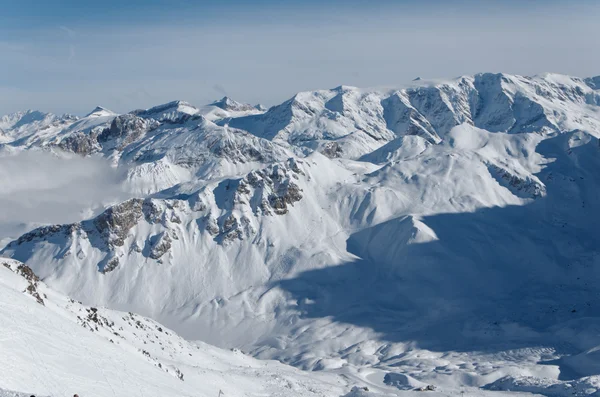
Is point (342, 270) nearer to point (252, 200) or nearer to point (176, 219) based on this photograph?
point (252, 200)

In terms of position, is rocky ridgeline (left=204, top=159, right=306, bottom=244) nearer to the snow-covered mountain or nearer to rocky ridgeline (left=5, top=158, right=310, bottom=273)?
rocky ridgeline (left=5, top=158, right=310, bottom=273)

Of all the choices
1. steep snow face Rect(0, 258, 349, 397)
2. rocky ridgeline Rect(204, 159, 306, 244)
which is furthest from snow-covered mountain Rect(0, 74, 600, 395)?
steep snow face Rect(0, 258, 349, 397)

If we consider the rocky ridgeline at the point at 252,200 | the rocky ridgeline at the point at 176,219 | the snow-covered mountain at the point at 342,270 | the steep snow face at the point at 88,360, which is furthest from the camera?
the rocky ridgeline at the point at 252,200

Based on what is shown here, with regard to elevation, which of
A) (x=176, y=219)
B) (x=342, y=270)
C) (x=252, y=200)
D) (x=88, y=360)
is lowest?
(x=342, y=270)

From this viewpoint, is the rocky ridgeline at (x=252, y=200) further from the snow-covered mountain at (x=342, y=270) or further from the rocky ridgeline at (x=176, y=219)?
the snow-covered mountain at (x=342, y=270)

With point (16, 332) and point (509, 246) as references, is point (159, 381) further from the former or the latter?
point (509, 246)

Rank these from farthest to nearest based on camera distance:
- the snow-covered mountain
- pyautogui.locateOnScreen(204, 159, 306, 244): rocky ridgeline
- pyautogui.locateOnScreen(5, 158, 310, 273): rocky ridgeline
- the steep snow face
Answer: pyautogui.locateOnScreen(204, 159, 306, 244): rocky ridgeline < pyautogui.locateOnScreen(5, 158, 310, 273): rocky ridgeline < the snow-covered mountain < the steep snow face

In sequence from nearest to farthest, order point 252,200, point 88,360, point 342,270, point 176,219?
1. point 88,360
2. point 342,270
3. point 176,219
4. point 252,200

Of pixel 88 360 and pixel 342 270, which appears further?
pixel 342 270

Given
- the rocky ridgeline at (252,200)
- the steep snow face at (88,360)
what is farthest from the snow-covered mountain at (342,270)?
the steep snow face at (88,360)

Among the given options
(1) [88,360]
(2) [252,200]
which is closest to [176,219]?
(2) [252,200]

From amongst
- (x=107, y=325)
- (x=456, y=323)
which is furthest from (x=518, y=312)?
(x=107, y=325)
